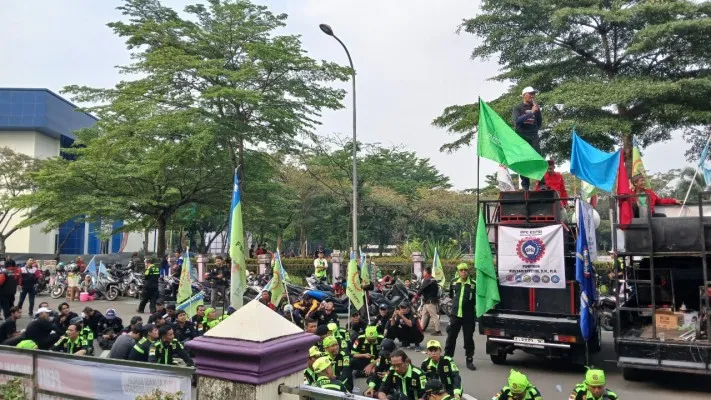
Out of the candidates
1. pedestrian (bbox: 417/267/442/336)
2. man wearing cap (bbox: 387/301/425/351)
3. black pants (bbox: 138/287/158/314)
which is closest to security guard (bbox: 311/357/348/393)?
man wearing cap (bbox: 387/301/425/351)

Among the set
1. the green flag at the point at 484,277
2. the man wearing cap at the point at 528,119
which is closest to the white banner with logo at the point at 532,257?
the green flag at the point at 484,277

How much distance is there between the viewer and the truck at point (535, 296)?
27.9 ft

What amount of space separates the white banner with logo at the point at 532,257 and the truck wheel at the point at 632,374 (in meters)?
1.52

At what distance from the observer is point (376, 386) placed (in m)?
6.70

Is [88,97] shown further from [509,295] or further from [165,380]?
[165,380]

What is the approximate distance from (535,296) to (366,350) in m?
2.83

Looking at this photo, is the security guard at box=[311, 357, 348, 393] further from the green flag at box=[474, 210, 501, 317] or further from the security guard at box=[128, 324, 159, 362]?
the green flag at box=[474, 210, 501, 317]

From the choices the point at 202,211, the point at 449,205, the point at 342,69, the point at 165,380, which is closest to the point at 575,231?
the point at 165,380

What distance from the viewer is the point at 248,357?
3225mm

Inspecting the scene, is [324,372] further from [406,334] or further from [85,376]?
[406,334]

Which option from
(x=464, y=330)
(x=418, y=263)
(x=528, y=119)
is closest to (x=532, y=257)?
(x=464, y=330)

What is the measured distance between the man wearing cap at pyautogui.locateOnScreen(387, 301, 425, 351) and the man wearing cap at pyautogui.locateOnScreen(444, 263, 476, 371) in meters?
1.21

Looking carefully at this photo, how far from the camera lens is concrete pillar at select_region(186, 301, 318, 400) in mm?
3236

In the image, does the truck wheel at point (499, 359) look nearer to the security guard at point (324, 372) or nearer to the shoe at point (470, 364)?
the shoe at point (470, 364)
